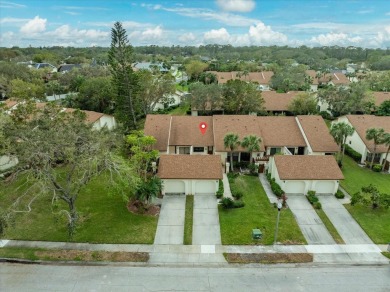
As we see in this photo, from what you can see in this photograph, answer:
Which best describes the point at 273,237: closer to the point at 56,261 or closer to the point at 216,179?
the point at 216,179

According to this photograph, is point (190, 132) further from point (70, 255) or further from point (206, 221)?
point (70, 255)

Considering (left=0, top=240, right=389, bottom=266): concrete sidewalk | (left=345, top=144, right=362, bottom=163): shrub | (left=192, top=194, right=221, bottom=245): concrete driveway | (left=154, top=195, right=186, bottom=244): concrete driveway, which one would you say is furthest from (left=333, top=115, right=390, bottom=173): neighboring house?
(left=154, top=195, right=186, bottom=244): concrete driveway

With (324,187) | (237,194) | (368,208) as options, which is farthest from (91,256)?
(368,208)

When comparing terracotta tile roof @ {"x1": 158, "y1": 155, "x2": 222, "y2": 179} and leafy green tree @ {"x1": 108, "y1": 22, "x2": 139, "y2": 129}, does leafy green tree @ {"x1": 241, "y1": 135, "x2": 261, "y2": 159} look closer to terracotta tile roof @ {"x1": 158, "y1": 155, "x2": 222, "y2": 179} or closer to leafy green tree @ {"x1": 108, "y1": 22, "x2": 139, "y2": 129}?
terracotta tile roof @ {"x1": 158, "y1": 155, "x2": 222, "y2": 179}

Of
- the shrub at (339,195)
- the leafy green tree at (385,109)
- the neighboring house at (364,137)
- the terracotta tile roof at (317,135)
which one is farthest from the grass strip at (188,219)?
the leafy green tree at (385,109)

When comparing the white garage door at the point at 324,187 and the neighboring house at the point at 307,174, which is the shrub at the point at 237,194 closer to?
the neighboring house at the point at 307,174

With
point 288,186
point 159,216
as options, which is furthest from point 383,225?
point 159,216

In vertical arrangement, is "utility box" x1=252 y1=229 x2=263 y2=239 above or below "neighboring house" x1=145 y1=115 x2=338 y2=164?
below
